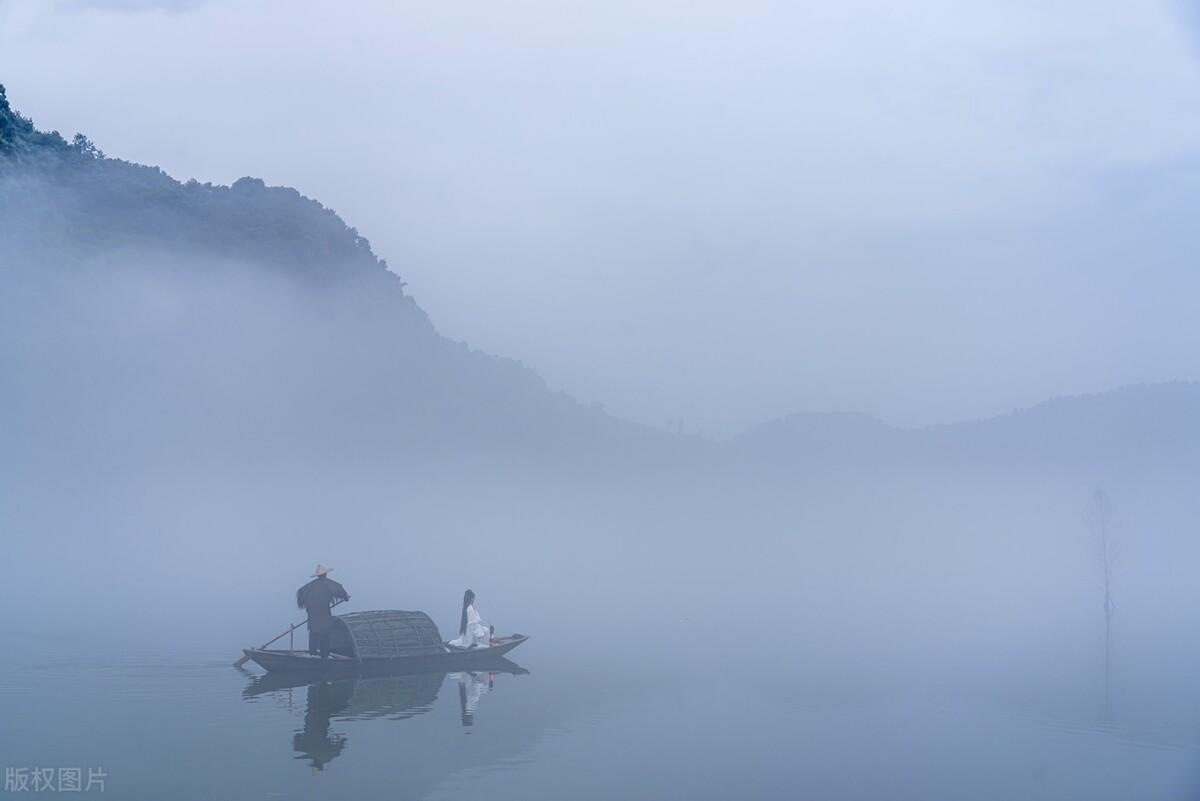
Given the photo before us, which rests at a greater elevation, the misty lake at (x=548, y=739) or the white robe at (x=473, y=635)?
the white robe at (x=473, y=635)

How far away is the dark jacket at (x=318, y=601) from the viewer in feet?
76.3

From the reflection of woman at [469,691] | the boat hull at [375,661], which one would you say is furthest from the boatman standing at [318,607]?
the reflection of woman at [469,691]

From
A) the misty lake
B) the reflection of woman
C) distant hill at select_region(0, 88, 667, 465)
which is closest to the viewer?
the misty lake

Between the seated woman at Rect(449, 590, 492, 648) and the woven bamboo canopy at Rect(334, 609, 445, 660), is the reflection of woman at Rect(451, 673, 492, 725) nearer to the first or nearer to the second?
the seated woman at Rect(449, 590, 492, 648)

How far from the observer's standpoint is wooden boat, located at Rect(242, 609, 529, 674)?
891 inches

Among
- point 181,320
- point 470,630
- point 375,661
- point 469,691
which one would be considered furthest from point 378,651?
point 181,320

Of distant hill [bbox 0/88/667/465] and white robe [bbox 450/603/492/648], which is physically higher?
distant hill [bbox 0/88/667/465]

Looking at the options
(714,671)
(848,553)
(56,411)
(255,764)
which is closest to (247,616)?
(714,671)

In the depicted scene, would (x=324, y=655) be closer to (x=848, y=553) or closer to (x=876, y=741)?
(x=876, y=741)

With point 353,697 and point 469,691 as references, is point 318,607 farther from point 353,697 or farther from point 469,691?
point 469,691

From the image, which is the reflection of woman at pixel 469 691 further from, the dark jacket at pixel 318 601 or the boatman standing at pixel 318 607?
the dark jacket at pixel 318 601

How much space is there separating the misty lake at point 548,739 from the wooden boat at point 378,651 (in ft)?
1.40

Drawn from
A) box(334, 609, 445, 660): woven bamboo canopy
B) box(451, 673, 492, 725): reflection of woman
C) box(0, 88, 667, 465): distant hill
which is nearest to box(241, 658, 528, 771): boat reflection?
box(451, 673, 492, 725): reflection of woman

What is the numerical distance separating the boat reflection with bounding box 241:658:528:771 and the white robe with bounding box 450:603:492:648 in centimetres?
58
